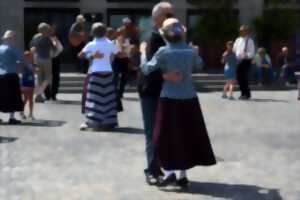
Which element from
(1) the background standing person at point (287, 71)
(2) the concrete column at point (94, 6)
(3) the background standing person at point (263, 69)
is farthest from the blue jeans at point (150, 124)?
(2) the concrete column at point (94, 6)

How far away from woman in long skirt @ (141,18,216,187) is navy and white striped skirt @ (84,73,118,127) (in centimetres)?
503

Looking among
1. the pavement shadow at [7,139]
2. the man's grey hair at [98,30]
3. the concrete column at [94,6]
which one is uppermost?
the concrete column at [94,6]

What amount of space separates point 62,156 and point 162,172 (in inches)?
91.2

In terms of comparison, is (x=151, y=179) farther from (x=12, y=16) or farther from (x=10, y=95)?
(x=12, y=16)

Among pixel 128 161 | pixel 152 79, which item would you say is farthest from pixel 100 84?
pixel 152 79

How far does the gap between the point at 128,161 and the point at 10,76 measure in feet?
14.6

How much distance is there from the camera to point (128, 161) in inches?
412

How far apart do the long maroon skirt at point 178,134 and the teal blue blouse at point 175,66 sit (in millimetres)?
77

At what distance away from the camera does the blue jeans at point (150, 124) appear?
28.7 feet

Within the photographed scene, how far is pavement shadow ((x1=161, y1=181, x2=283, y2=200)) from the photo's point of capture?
8.29 m

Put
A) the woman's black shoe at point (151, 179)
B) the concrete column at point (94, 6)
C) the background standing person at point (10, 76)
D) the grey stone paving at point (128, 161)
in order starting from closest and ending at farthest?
1. the grey stone paving at point (128, 161)
2. the woman's black shoe at point (151, 179)
3. the background standing person at point (10, 76)
4. the concrete column at point (94, 6)

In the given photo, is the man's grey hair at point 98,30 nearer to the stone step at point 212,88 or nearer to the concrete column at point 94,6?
the stone step at point 212,88

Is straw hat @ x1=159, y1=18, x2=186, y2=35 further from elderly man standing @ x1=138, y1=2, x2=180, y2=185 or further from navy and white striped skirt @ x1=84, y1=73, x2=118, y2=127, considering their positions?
navy and white striped skirt @ x1=84, y1=73, x2=118, y2=127

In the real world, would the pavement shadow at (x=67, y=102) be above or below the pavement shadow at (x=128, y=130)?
below
